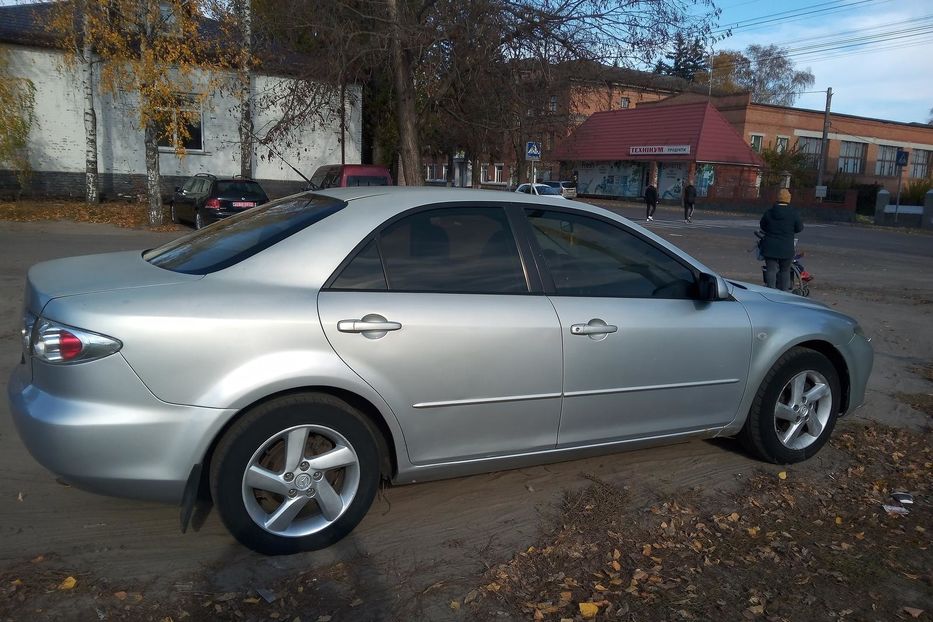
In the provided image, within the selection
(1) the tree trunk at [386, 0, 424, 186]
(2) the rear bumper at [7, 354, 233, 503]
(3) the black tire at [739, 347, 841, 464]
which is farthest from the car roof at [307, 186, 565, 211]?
(1) the tree trunk at [386, 0, 424, 186]

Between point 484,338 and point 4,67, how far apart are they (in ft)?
73.9

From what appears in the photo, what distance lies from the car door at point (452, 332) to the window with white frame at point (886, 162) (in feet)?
222

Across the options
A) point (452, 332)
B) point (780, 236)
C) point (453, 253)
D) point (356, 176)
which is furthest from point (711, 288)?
point (356, 176)

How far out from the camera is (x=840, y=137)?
58125 mm

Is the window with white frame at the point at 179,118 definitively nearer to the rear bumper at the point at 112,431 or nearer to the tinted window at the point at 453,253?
the tinted window at the point at 453,253

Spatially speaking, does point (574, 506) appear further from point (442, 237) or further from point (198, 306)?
point (198, 306)

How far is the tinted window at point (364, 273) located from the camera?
3400mm

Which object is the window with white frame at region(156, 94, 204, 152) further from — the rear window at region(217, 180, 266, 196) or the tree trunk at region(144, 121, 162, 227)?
the rear window at region(217, 180, 266, 196)

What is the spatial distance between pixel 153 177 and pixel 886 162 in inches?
2463

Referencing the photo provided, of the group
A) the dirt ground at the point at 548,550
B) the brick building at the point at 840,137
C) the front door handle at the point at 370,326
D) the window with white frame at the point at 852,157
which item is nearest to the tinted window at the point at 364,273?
the front door handle at the point at 370,326

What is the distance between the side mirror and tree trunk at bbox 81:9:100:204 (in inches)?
688

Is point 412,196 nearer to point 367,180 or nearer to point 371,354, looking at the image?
point 371,354

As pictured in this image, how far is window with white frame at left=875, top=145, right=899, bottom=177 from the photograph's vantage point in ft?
201

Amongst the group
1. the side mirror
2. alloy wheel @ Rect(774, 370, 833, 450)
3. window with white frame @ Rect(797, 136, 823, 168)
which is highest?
window with white frame @ Rect(797, 136, 823, 168)
